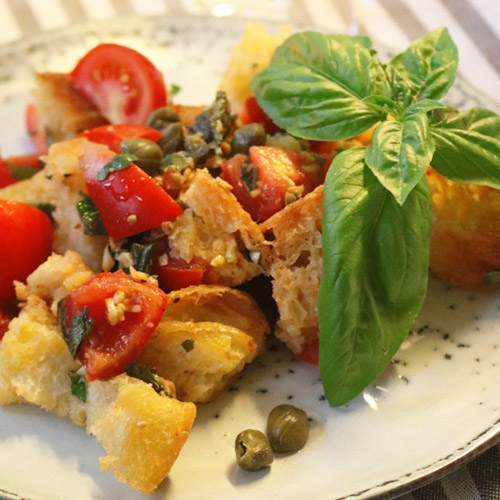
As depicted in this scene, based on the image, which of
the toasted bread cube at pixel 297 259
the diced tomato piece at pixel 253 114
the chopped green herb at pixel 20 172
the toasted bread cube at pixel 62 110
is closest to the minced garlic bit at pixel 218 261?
the toasted bread cube at pixel 297 259

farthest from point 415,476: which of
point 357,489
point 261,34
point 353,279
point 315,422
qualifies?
point 261,34

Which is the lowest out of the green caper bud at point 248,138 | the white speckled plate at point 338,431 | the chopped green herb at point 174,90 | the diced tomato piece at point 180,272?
the white speckled plate at point 338,431

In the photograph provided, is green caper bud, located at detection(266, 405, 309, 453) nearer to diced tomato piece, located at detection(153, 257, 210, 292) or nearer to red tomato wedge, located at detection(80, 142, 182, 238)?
diced tomato piece, located at detection(153, 257, 210, 292)

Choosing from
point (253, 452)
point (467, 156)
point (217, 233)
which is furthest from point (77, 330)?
point (467, 156)

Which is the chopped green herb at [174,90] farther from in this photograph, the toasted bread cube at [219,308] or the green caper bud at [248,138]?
the toasted bread cube at [219,308]

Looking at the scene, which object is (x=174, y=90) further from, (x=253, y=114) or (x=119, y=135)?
(x=119, y=135)

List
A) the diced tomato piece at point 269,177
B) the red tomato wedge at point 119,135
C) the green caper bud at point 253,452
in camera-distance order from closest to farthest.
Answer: the green caper bud at point 253,452
the diced tomato piece at point 269,177
the red tomato wedge at point 119,135
